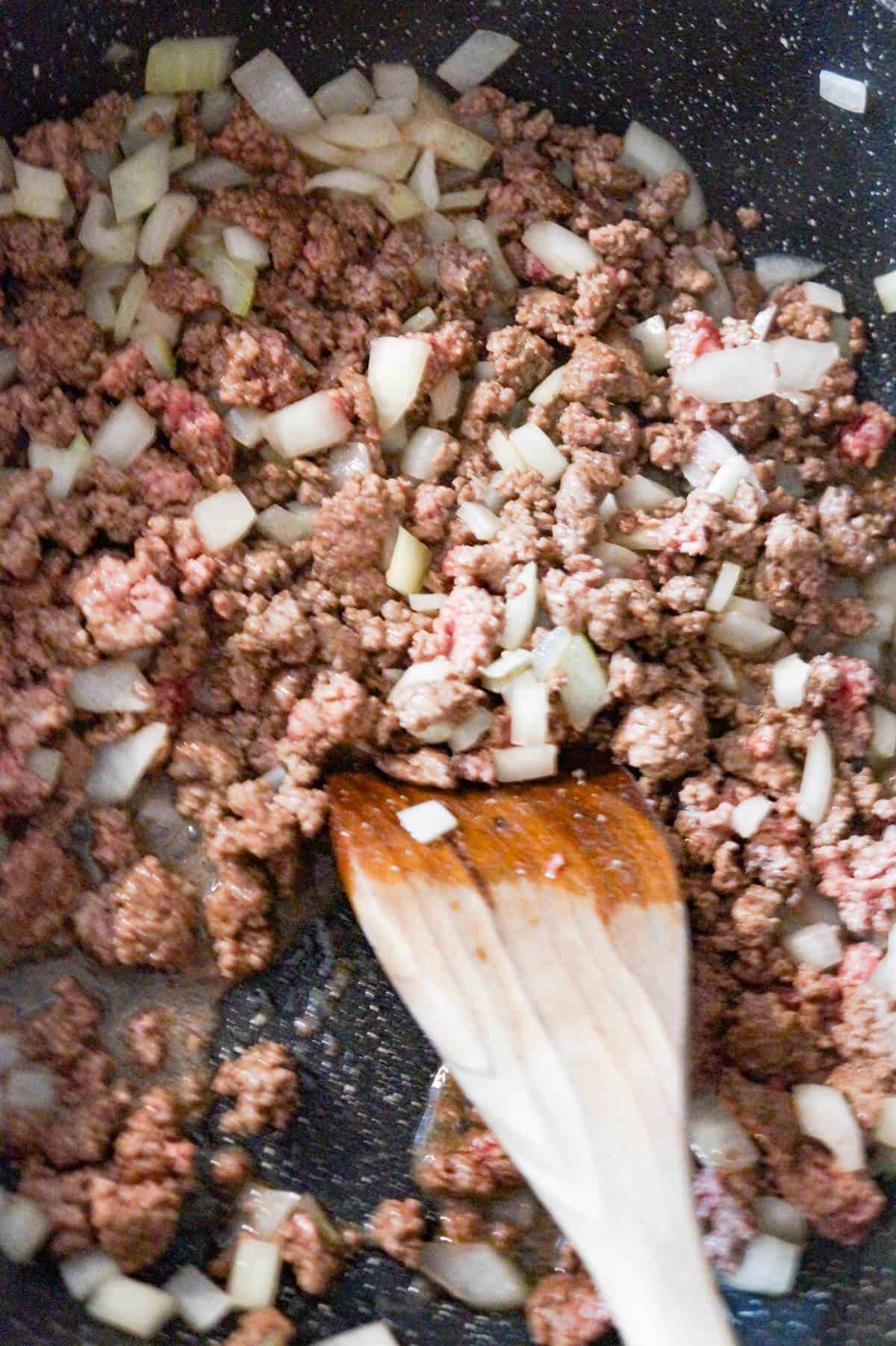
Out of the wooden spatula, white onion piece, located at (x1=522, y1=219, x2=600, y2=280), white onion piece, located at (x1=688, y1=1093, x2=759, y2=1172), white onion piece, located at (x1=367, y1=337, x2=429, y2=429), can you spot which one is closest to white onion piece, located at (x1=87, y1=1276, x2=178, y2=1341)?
the wooden spatula

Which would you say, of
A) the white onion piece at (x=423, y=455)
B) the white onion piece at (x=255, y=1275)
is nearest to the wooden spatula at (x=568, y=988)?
the white onion piece at (x=255, y=1275)

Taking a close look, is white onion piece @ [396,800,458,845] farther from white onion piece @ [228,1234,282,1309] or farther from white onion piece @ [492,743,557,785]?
white onion piece @ [228,1234,282,1309]

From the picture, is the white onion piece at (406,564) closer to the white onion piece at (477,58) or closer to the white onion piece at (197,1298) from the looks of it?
the white onion piece at (477,58)

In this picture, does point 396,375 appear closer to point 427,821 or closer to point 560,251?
point 560,251

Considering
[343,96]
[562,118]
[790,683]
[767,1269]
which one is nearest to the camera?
[767,1269]

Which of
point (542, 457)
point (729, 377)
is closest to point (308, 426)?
point (542, 457)

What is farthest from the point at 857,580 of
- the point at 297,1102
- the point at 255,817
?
the point at 297,1102

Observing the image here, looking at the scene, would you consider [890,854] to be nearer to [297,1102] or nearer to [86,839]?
[297,1102]
